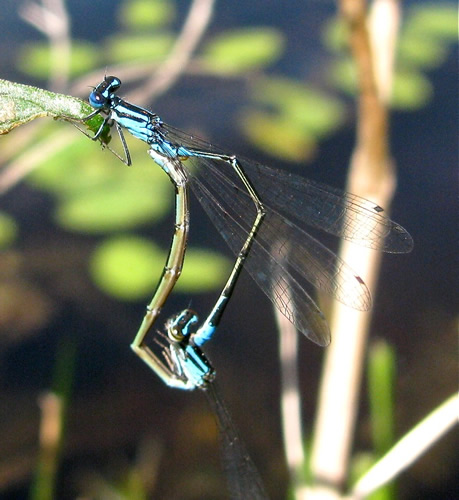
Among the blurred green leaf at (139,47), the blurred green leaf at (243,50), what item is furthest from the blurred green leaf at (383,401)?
the blurred green leaf at (139,47)

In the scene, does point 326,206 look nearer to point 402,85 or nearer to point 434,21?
point 402,85

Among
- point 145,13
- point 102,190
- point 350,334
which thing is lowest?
point 350,334

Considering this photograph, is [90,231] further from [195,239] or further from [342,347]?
[342,347]

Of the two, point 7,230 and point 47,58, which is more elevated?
point 47,58

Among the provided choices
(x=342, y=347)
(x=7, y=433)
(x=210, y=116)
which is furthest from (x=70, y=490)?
(x=210, y=116)

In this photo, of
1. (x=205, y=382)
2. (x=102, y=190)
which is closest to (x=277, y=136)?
(x=102, y=190)

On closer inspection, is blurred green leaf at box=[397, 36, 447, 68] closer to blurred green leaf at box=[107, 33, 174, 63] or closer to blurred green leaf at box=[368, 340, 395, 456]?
blurred green leaf at box=[107, 33, 174, 63]

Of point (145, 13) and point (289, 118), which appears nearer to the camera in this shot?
point (289, 118)
